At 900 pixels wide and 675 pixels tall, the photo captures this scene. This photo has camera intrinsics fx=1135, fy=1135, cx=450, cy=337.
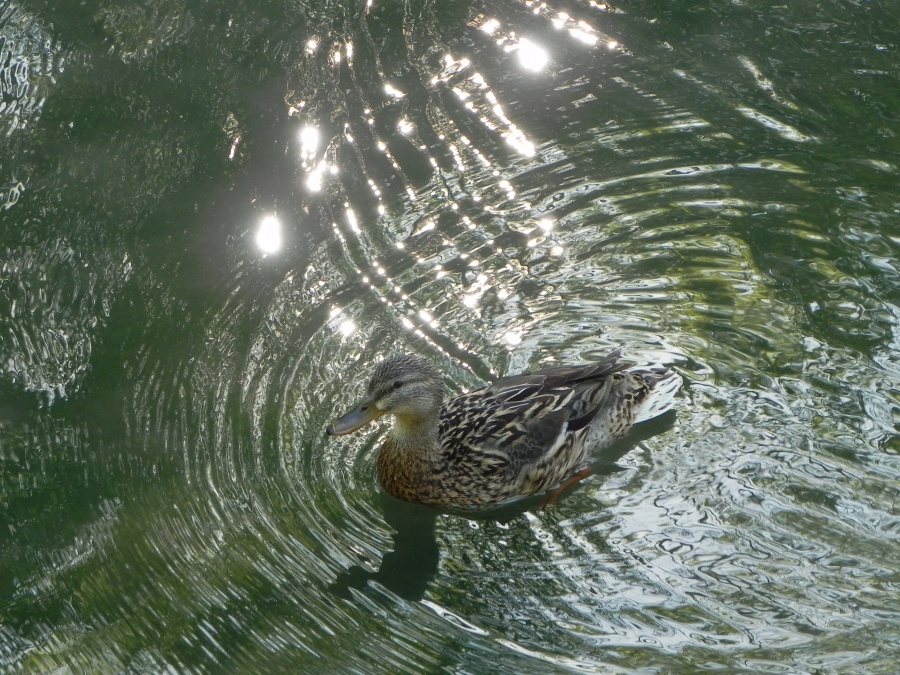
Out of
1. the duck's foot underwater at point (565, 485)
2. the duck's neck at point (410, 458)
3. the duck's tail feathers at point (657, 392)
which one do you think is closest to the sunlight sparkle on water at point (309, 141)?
the duck's neck at point (410, 458)

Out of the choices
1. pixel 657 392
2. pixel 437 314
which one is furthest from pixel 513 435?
pixel 437 314

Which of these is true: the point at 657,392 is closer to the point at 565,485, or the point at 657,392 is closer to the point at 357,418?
the point at 565,485

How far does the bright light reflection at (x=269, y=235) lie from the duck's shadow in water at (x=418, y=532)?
2.48 metres

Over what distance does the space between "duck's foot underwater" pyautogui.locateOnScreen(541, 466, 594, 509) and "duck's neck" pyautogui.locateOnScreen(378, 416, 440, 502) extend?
28.1 inches

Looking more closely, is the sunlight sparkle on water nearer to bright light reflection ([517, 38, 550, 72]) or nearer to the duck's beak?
bright light reflection ([517, 38, 550, 72])

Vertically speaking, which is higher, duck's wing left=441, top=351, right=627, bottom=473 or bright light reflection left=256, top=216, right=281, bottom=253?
bright light reflection left=256, top=216, right=281, bottom=253

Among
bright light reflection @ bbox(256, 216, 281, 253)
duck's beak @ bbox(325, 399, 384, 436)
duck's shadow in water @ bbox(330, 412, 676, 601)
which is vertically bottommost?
duck's shadow in water @ bbox(330, 412, 676, 601)

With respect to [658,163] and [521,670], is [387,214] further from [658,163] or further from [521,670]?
[521,670]

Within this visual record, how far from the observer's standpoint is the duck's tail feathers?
7.43 m

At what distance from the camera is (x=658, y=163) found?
9.33 m

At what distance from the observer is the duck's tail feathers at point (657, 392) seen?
7434mm

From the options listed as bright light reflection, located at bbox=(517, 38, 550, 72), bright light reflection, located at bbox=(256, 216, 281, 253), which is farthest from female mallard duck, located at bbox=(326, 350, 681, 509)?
bright light reflection, located at bbox=(517, 38, 550, 72)

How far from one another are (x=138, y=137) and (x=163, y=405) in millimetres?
3256

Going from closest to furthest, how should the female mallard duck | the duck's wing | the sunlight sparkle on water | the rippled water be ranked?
1. the rippled water
2. the female mallard duck
3. the duck's wing
4. the sunlight sparkle on water
